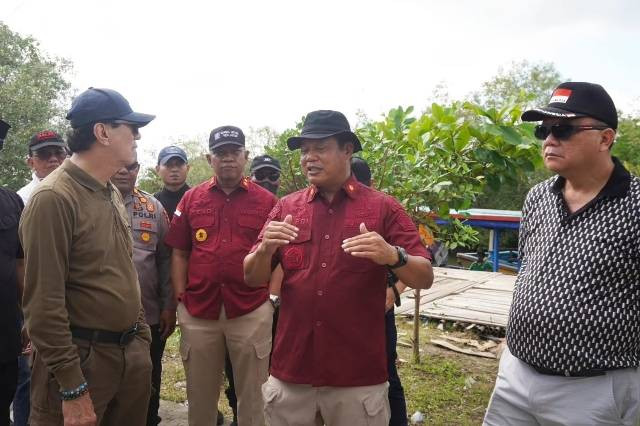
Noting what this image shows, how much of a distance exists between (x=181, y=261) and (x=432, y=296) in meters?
7.15

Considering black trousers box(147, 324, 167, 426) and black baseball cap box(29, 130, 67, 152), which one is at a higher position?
black baseball cap box(29, 130, 67, 152)

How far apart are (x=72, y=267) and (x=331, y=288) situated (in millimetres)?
1259

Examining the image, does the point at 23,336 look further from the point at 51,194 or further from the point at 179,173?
the point at 179,173

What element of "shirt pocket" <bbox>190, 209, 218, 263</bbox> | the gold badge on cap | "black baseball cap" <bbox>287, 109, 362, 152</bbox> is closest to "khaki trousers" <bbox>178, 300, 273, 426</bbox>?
"shirt pocket" <bbox>190, 209, 218, 263</bbox>

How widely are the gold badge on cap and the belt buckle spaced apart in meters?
1.13

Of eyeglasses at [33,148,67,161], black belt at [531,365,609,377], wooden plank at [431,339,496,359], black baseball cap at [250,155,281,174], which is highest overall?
eyeglasses at [33,148,67,161]

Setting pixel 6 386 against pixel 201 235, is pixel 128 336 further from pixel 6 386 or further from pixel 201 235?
pixel 201 235

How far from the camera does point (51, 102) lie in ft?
55.2

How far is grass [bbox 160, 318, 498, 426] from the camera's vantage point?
481cm

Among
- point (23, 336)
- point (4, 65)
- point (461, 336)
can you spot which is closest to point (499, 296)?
point (461, 336)

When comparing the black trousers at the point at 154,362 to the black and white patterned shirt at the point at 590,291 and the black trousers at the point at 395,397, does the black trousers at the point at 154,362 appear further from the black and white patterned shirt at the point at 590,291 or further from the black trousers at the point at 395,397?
the black and white patterned shirt at the point at 590,291

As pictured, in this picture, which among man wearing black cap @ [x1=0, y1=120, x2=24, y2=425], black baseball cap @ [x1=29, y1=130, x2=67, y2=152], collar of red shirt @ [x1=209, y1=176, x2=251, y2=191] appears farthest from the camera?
black baseball cap @ [x1=29, y1=130, x2=67, y2=152]

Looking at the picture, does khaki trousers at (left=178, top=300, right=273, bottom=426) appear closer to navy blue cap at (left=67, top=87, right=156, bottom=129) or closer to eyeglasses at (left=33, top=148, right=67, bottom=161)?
navy blue cap at (left=67, top=87, right=156, bottom=129)

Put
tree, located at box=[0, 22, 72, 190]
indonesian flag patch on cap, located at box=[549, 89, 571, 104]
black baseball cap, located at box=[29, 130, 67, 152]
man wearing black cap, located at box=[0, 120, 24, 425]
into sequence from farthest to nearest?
tree, located at box=[0, 22, 72, 190] → black baseball cap, located at box=[29, 130, 67, 152] → man wearing black cap, located at box=[0, 120, 24, 425] → indonesian flag patch on cap, located at box=[549, 89, 571, 104]
